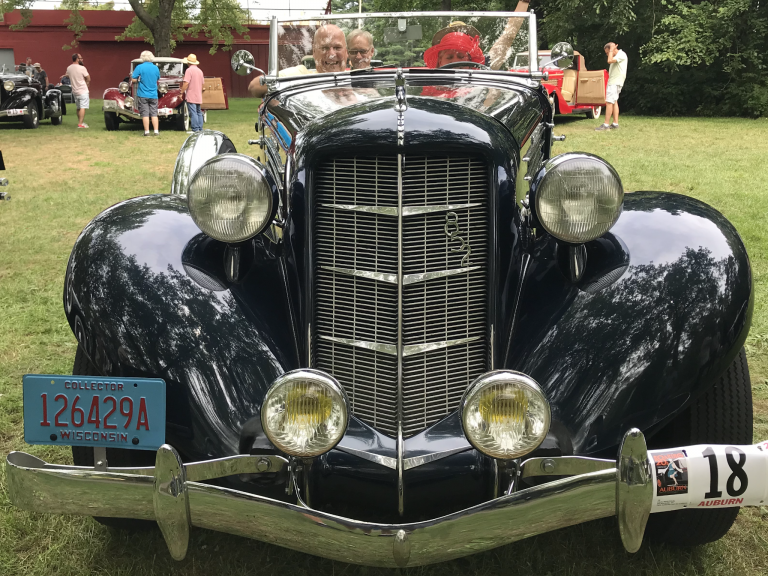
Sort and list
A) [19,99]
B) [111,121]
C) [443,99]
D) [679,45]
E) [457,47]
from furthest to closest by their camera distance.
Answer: [679,45] < [111,121] < [19,99] < [457,47] < [443,99]

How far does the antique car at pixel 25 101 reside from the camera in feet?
50.3

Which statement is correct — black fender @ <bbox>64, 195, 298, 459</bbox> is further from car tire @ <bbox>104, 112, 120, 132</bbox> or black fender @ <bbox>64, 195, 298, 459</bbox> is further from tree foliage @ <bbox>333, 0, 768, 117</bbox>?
tree foliage @ <bbox>333, 0, 768, 117</bbox>

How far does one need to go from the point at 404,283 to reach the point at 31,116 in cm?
1605

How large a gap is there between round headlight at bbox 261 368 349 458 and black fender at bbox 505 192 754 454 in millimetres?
668

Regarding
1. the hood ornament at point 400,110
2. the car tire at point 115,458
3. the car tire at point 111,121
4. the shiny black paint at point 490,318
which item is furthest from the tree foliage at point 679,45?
the car tire at point 115,458

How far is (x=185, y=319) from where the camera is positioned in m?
2.23

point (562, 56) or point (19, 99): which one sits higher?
point (562, 56)

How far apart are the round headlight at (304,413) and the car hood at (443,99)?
1.08 metres

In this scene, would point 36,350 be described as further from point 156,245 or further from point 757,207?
point 757,207

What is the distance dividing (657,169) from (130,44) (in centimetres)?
2999

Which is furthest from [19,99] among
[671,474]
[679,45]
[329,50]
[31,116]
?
[671,474]

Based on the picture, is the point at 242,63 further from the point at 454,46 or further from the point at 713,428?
the point at 713,428

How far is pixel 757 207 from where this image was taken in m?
7.09

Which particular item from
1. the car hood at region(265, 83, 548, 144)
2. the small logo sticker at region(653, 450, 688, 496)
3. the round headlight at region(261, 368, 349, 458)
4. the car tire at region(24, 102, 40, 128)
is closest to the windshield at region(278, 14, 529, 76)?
the car hood at region(265, 83, 548, 144)
